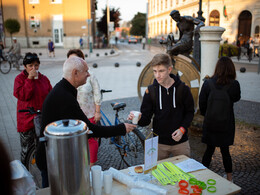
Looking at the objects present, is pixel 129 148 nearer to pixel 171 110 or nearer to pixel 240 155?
pixel 171 110

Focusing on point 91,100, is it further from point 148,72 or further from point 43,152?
point 148,72

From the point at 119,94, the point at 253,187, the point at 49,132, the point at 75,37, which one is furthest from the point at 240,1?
the point at 49,132

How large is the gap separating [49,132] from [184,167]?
1331 millimetres

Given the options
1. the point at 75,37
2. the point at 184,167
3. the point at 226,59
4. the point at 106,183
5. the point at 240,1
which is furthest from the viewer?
the point at 75,37

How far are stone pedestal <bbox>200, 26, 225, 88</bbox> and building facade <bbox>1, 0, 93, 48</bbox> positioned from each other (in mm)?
30844

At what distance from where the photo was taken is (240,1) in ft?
97.3

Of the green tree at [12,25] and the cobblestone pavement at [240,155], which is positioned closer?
the cobblestone pavement at [240,155]

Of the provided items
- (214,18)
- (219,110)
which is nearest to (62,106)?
(219,110)

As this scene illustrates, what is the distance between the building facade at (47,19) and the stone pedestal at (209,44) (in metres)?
30.8

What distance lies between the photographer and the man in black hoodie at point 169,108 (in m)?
2.59

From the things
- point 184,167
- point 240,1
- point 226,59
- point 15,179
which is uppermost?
point 240,1

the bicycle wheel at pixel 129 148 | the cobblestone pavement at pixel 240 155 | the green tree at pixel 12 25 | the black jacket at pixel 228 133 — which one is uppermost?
the green tree at pixel 12 25

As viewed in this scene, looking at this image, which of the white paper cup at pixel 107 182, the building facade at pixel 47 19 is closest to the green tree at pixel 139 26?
the building facade at pixel 47 19

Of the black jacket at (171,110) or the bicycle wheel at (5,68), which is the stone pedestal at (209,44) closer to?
the black jacket at (171,110)
